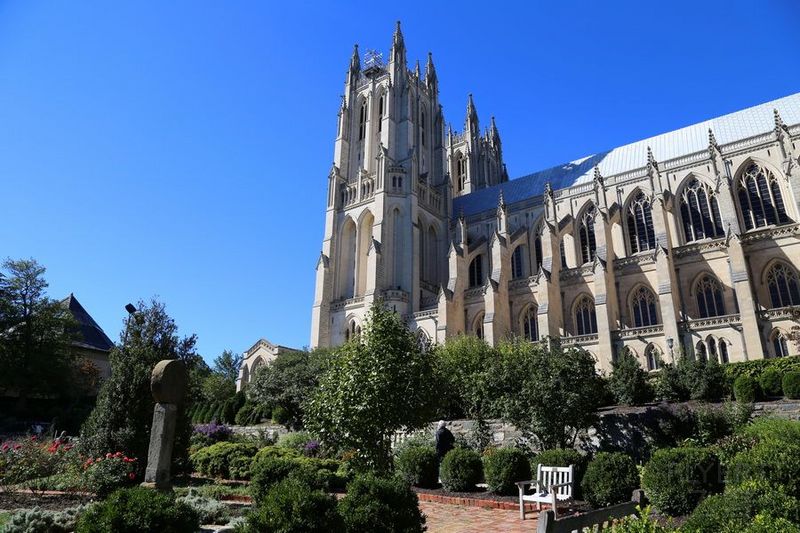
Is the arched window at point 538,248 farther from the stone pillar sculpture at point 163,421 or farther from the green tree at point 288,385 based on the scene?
the stone pillar sculpture at point 163,421

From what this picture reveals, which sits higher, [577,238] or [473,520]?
[577,238]

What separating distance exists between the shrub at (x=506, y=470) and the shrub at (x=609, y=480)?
2.10 metres

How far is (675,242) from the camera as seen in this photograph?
3675 cm

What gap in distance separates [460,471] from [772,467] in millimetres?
7775

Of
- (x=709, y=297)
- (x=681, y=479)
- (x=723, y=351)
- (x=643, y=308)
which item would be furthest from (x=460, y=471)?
(x=709, y=297)

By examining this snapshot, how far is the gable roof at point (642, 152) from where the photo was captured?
3950 centimetres

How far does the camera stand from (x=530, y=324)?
128 feet

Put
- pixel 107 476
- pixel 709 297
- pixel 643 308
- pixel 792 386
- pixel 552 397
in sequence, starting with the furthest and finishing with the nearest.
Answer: pixel 643 308 < pixel 709 297 < pixel 792 386 < pixel 552 397 < pixel 107 476

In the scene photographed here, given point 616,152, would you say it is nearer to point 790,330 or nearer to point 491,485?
point 790,330

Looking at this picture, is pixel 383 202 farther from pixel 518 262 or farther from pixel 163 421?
pixel 163 421

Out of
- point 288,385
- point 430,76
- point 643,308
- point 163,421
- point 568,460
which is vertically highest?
point 430,76

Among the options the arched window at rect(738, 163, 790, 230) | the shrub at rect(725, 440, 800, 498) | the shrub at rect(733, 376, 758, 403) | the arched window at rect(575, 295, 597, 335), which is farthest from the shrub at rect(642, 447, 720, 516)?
the arched window at rect(738, 163, 790, 230)

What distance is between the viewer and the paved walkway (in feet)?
30.9

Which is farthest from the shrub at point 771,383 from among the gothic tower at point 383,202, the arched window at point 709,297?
the gothic tower at point 383,202
